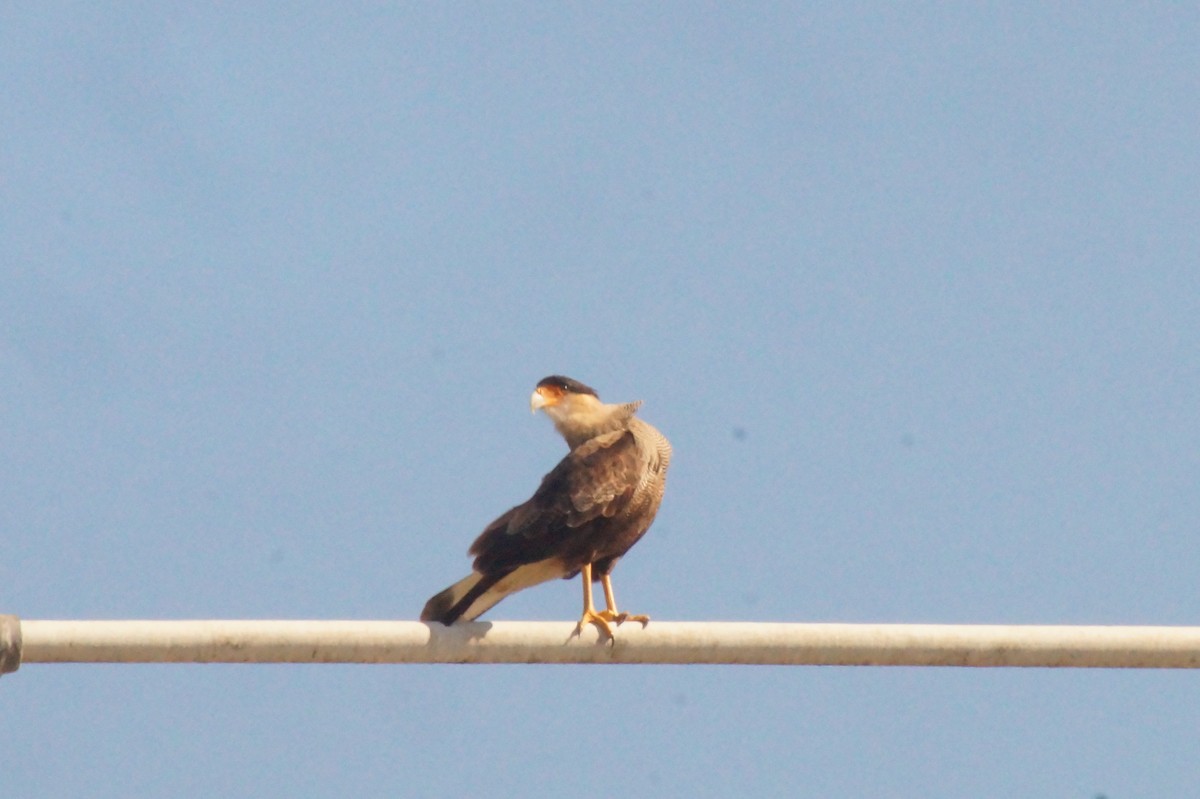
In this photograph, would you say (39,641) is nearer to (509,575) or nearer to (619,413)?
(509,575)

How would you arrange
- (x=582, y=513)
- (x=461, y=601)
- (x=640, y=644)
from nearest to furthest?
(x=640, y=644) < (x=461, y=601) < (x=582, y=513)

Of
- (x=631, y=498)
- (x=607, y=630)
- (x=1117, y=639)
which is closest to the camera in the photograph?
(x=1117, y=639)

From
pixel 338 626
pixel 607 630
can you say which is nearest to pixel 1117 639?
pixel 607 630

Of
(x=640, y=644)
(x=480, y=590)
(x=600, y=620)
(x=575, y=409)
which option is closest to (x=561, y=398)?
(x=575, y=409)

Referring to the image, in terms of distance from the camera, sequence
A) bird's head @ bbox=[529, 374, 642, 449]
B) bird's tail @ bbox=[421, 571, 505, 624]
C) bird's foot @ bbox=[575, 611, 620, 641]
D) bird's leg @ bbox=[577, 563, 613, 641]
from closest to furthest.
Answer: bird's foot @ bbox=[575, 611, 620, 641] < bird's leg @ bbox=[577, 563, 613, 641] < bird's tail @ bbox=[421, 571, 505, 624] < bird's head @ bbox=[529, 374, 642, 449]

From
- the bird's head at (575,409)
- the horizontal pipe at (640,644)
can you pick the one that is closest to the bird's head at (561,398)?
the bird's head at (575,409)

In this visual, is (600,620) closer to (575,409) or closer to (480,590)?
(480,590)

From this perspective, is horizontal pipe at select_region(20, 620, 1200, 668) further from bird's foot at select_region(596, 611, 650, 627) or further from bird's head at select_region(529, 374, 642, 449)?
bird's head at select_region(529, 374, 642, 449)

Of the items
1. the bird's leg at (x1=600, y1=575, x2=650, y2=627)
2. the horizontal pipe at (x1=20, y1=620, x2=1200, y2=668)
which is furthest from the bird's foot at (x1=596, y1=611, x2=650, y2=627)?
the horizontal pipe at (x1=20, y1=620, x2=1200, y2=668)
